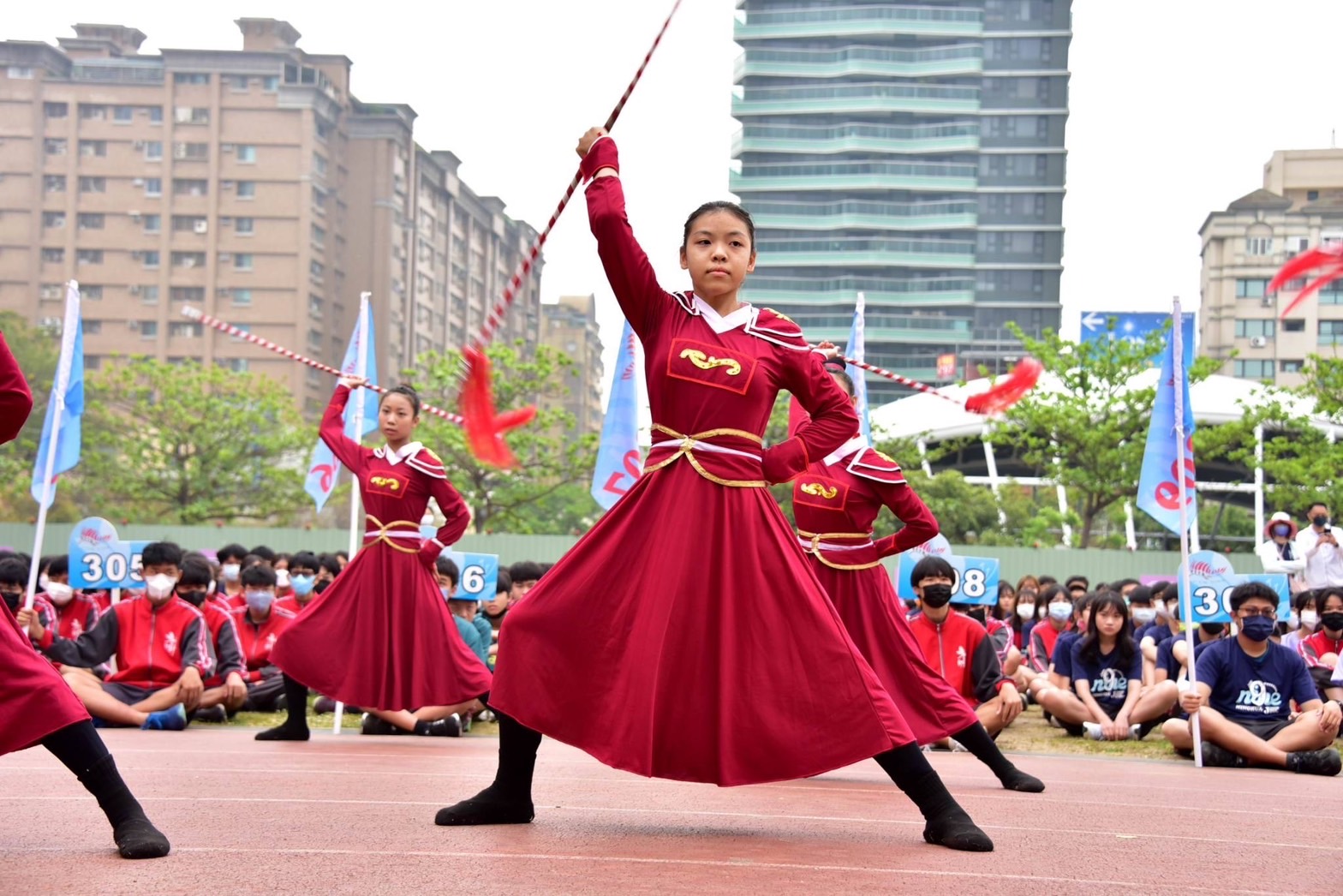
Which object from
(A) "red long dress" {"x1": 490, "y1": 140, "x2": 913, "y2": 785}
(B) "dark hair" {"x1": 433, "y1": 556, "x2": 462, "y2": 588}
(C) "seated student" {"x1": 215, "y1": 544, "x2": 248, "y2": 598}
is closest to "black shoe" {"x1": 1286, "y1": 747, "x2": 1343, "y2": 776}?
(A) "red long dress" {"x1": 490, "y1": 140, "x2": 913, "y2": 785}

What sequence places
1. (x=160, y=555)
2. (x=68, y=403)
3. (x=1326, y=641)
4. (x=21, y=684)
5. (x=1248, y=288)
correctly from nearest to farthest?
(x=21, y=684), (x=160, y=555), (x=1326, y=641), (x=68, y=403), (x=1248, y=288)

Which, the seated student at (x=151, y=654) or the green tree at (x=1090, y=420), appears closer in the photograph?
the seated student at (x=151, y=654)

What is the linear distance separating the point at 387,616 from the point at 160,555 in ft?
6.97

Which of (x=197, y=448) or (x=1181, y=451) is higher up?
(x=197, y=448)

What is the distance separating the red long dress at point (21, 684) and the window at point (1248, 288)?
91.3 meters

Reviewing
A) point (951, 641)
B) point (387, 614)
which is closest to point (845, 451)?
point (951, 641)

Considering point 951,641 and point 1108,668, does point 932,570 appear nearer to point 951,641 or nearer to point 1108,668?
point 951,641

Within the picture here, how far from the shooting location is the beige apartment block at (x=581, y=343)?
113250 millimetres

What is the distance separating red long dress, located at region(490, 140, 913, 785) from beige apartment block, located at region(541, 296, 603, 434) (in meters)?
103

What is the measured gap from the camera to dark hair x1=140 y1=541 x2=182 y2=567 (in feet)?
38.0

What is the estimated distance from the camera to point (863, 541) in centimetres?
919

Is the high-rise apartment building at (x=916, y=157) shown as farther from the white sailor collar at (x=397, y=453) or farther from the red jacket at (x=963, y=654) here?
the white sailor collar at (x=397, y=453)

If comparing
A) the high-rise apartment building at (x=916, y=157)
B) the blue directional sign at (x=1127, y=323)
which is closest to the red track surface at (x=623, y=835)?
the blue directional sign at (x=1127, y=323)

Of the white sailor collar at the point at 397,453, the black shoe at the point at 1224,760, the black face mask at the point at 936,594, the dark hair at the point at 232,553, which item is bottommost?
the black shoe at the point at 1224,760
